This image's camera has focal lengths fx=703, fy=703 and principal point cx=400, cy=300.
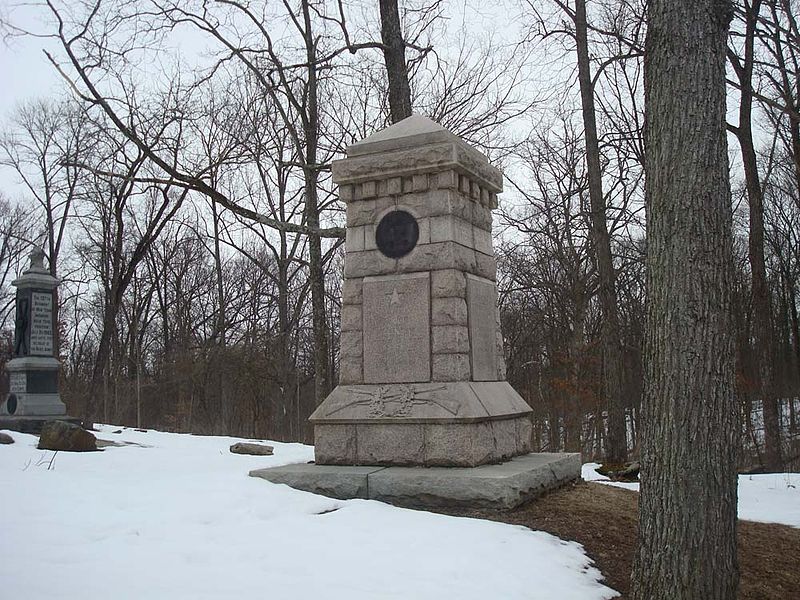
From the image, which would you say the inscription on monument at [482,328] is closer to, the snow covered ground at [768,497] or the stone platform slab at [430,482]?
the stone platform slab at [430,482]

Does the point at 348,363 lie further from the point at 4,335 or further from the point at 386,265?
the point at 4,335

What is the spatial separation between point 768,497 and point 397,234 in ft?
18.3

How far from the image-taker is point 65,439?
28.9 feet

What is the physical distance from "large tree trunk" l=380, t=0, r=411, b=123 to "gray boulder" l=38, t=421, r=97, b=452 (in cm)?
692

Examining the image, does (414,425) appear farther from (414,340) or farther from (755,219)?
(755,219)

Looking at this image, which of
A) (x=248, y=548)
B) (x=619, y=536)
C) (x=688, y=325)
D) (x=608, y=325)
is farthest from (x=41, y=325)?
(x=688, y=325)

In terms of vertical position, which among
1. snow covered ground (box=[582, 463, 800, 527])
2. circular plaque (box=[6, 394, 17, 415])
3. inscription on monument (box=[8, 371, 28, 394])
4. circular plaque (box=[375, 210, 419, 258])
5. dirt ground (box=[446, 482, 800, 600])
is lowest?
snow covered ground (box=[582, 463, 800, 527])

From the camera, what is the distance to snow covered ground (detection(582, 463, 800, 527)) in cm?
698

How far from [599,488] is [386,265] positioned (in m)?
3.01

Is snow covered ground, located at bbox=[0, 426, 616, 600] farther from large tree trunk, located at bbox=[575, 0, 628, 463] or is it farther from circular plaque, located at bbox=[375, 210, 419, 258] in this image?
large tree trunk, located at bbox=[575, 0, 628, 463]

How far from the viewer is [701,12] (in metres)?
4.05

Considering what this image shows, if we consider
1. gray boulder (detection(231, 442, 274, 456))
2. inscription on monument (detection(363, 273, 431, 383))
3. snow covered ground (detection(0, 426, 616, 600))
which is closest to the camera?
snow covered ground (detection(0, 426, 616, 600))

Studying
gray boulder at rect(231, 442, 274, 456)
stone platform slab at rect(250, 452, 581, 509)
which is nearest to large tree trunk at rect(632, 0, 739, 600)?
stone platform slab at rect(250, 452, 581, 509)

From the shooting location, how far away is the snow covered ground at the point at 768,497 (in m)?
6.98
